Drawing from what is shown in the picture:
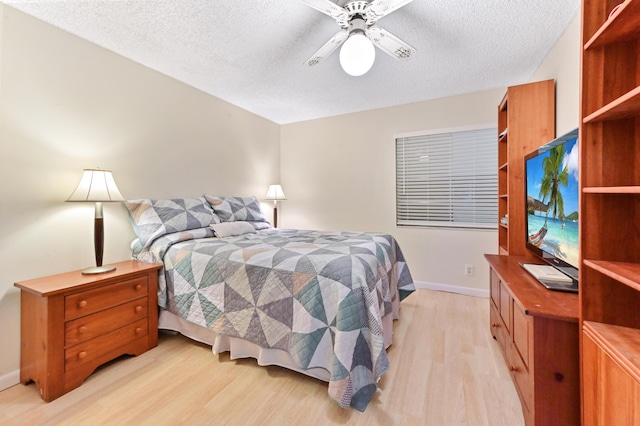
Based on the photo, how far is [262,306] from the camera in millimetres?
1710

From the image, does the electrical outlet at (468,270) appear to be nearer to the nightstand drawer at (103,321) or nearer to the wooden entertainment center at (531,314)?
the wooden entertainment center at (531,314)

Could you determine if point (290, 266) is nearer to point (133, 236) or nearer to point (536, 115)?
point (133, 236)

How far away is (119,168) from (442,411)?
2.94 metres

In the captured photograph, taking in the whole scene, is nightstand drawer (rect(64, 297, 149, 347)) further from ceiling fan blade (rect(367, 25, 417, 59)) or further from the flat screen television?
the flat screen television

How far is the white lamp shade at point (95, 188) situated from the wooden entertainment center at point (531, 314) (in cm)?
258

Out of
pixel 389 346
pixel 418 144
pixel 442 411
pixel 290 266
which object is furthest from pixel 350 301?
pixel 418 144

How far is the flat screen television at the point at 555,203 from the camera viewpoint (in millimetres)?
1328

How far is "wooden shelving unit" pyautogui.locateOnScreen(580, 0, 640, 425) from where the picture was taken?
93 cm

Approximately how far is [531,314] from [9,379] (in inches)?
117

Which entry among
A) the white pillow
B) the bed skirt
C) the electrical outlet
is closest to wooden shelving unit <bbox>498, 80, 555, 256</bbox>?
the electrical outlet

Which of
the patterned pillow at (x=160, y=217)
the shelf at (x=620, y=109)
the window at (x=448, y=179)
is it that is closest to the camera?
the shelf at (x=620, y=109)

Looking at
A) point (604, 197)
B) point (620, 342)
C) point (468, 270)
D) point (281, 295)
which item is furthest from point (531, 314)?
point (468, 270)

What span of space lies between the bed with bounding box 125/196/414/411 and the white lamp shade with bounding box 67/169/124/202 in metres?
0.37

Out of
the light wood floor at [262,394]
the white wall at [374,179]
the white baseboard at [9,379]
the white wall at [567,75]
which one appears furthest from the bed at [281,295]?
the white wall at [567,75]
